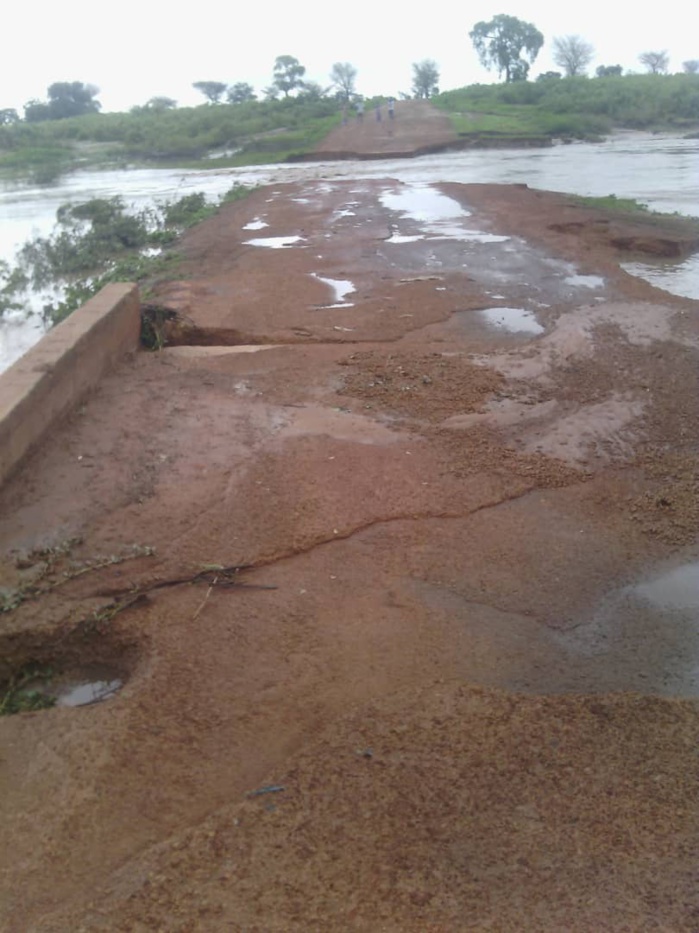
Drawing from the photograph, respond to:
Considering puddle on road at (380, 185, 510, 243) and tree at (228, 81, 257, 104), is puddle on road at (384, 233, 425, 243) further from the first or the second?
tree at (228, 81, 257, 104)

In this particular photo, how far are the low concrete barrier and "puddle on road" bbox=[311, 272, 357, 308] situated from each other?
8.35 feet

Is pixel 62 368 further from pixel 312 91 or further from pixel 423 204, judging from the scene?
pixel 312 91

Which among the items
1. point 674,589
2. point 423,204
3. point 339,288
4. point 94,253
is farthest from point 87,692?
point 423,204

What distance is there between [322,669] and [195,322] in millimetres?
6423

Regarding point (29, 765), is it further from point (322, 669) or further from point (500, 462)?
point (500, 462)

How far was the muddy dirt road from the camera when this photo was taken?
2.84 metres

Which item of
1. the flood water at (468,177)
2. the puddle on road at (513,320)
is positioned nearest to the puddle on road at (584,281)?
the flood water at (468,177)

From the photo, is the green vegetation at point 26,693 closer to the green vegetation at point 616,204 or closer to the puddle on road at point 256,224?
the puddle on road at point 256,224

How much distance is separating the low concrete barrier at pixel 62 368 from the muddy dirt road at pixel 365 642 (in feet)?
0.60

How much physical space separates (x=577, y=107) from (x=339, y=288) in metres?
45.1

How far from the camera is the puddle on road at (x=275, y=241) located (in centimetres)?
1536

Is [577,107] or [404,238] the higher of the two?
[577,107]

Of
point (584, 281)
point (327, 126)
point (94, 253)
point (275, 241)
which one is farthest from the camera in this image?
point (327, 126)

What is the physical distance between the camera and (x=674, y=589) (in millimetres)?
4672
